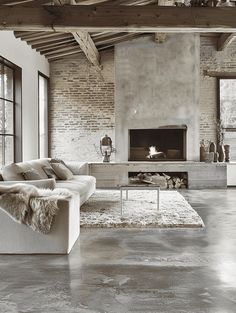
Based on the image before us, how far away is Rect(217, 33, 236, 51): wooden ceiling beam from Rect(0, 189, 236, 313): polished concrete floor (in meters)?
6.51

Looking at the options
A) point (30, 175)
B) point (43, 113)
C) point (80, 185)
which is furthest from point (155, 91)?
point (30, 175)

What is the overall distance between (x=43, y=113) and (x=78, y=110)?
95 centimetres

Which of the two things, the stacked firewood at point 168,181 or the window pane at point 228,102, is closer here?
the stacked firewood at point 168,181

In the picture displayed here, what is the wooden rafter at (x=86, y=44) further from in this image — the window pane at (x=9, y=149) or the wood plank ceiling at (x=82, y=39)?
the window pane at (x=9, y=149)

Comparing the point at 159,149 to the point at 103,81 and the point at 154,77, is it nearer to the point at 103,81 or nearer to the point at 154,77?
the point at 154,77

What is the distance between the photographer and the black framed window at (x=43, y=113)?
460 inches

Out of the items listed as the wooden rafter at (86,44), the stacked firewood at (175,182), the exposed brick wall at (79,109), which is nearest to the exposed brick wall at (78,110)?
the exposed brick wall at (79,109)

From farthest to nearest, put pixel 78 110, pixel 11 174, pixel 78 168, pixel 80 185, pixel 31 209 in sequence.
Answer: pixel 78 110
pixel 78 168
pixel 80 185
pixel 11 174
pixel 31 209

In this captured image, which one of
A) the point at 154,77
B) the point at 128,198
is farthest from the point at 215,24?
the point at 154,77

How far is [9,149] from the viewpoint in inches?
360

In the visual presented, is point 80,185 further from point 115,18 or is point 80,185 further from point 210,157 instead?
point 210,157

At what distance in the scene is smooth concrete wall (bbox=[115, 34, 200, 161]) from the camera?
1095 centimetres

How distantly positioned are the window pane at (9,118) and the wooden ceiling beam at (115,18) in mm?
2756

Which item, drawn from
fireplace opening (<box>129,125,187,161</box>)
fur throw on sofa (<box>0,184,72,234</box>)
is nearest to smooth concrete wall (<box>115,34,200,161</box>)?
fireplace opening (<box>129,125,187,161</box>)
